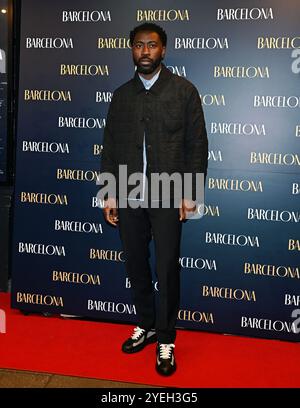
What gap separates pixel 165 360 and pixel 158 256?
598 mm

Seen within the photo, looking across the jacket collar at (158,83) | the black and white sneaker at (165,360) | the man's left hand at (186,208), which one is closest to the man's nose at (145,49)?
the jacket collar at (158,83)

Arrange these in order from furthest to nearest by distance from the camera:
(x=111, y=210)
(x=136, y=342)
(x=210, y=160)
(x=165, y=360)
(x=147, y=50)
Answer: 1. (x=210, y=160)
2. (x=136, y=342)
3. (x=111, y=210)
4. (x=165, y=360)
5. (x=147, y=50)

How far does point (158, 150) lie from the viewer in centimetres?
245

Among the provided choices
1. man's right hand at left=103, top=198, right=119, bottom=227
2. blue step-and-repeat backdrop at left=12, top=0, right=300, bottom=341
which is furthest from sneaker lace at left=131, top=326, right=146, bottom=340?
man's right hand at left=103, top=198, right=119, bottom=227

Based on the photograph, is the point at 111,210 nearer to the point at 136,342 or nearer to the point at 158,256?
the point at 158,256

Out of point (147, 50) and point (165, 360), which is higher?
point (147, 50)

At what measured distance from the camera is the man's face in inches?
94.4

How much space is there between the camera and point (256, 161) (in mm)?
2906

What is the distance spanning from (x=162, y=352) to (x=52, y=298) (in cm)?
111

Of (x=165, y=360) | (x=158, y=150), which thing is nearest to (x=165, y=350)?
(x=165, y=360)

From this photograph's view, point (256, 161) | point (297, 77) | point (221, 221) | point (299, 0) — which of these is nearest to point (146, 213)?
point (221, 221)

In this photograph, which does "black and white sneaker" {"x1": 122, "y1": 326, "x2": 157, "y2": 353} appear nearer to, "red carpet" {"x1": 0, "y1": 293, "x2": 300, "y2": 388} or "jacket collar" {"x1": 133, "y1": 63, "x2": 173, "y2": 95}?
"red carpet" {"x1": 0, "y1": 293, "x2": 300, "y2": 388}
